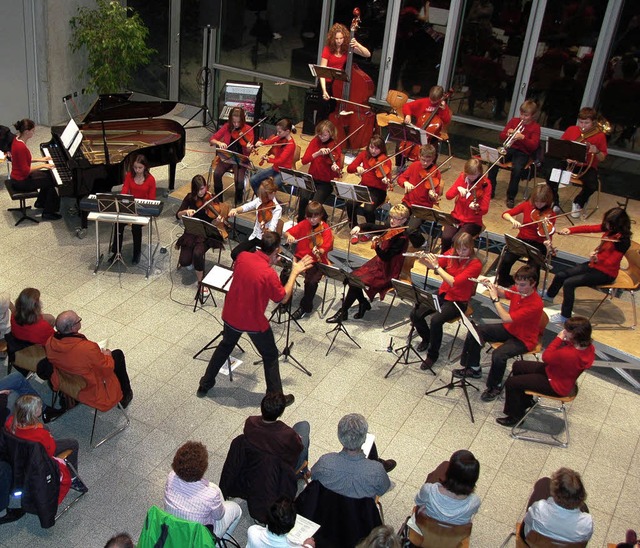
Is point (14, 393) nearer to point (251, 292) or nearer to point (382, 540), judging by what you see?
point (251, 292)

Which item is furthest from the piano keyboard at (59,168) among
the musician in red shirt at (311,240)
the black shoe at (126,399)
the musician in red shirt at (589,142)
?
the musician in red shirt at (589,142)

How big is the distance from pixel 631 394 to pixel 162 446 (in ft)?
14.5

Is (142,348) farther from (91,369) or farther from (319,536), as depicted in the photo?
(319,536)

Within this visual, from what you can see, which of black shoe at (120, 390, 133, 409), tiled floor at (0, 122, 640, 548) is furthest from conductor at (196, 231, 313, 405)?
black shoe at (120, 390, 133, 409)

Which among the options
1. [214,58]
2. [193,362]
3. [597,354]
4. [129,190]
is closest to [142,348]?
[193,362]

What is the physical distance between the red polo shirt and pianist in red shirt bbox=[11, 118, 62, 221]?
415 cm

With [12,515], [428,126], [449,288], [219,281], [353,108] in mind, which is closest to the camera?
[12,515]

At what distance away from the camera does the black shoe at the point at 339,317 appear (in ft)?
26.5

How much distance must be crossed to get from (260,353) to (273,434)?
1.64 metres

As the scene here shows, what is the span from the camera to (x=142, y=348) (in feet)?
25.2

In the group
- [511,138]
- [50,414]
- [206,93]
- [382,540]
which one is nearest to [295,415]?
[50,414]

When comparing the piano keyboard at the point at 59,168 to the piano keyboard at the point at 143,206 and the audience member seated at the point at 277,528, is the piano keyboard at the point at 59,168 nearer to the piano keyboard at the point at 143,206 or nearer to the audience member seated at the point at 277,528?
the piano keyboard at the point at 143,206

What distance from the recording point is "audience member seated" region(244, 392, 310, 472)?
5.29 metres

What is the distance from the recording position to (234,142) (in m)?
9.90
